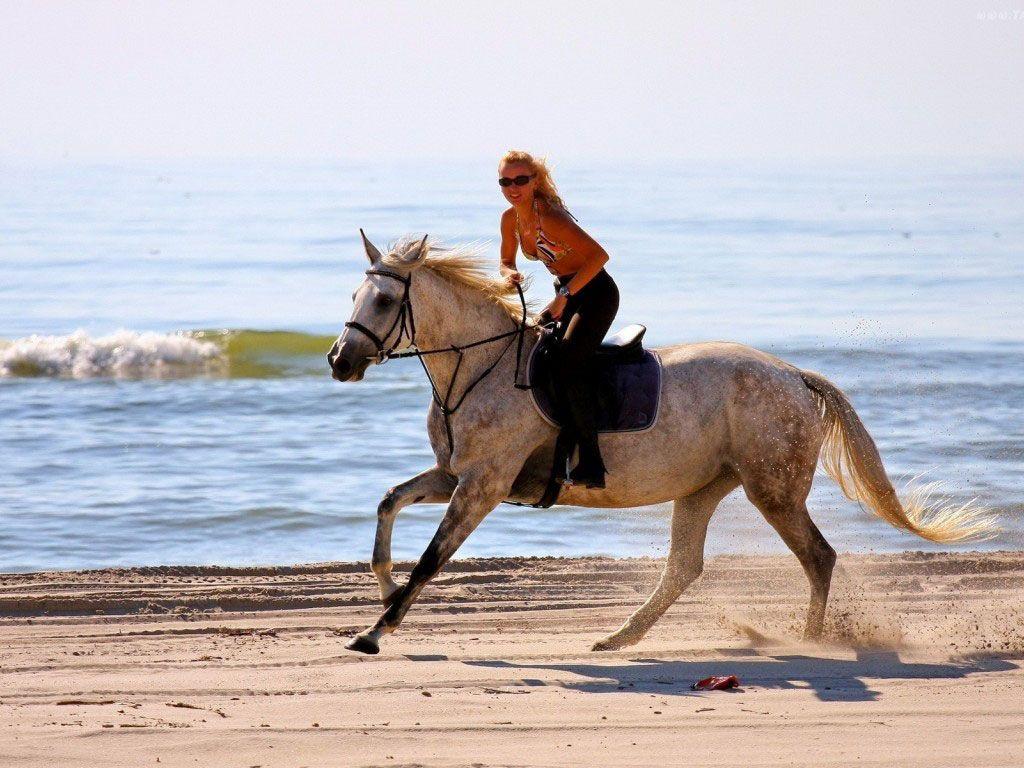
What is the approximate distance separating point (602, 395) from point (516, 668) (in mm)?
1435

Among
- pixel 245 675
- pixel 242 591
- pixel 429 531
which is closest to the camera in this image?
pixel 245 675

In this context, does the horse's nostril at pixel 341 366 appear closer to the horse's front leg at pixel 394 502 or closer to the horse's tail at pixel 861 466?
the horse's front leg at pixel 394 502

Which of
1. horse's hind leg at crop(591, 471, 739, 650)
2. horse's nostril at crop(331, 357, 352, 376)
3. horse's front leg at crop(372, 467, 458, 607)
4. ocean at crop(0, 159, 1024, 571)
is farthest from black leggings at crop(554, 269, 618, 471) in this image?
ocean at crop(0, 159, 1024, 571)

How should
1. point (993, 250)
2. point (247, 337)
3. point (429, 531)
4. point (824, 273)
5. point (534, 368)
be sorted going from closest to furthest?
point (534, 368) < point (429, 531) < point (247, 337) < point (824, 273) < point (993, 250)

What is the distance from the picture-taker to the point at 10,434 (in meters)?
15.0

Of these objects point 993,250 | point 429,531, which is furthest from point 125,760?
point 993,250

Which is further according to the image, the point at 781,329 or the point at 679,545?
the point at 781,329

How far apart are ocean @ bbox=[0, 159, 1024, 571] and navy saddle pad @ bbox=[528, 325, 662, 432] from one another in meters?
2.77

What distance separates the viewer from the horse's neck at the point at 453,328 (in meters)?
6.87

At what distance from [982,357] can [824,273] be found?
50.5ft

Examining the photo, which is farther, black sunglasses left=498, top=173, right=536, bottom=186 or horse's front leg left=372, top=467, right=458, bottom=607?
horse's front leg left=372, top=467, right=458, bottom=607

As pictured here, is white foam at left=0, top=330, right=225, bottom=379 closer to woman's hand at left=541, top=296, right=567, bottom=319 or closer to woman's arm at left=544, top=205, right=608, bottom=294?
woman's hand at left=541, top=296, right=567, bottom=319

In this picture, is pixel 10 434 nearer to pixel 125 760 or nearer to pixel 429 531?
pixel 429 531

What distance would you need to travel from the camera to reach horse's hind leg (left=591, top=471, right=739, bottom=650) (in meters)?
7.37
